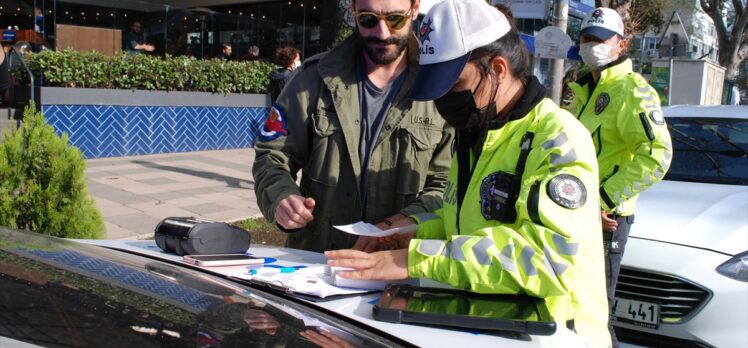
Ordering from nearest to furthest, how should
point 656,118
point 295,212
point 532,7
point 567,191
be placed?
point 567,191, point 295,212, point 656,118, point 532,7

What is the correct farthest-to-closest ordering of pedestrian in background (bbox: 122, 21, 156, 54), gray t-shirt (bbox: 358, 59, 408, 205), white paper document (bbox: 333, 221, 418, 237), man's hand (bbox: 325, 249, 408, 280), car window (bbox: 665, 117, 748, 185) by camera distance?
1. pedestrian in background (bbox: 122, 21, 156, 54)
2. car window (bbox: 665, 117, 748, 185)
3. gray t-shirt (bbox: 358, 59, 408, 205)
4. white paper document (bbox: 333, 221, 418, 237)
5. man's hand (bbox: 325, 249, 408, 280)

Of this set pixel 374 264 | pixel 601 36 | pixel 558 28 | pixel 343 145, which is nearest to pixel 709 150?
pixel 601 36

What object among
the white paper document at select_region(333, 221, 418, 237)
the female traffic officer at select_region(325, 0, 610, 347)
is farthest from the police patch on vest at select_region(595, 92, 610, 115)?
the white paper document at select_region(333, 221, 418, 237)

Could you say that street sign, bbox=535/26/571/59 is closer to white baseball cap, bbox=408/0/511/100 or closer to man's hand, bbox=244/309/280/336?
white baseball cap, bbox=408/0/511/100

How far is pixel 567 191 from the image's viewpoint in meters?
1.46

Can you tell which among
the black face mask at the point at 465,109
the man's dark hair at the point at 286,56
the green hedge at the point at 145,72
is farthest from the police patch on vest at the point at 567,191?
the green hedge at the point at 145,72

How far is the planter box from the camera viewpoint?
369 inches

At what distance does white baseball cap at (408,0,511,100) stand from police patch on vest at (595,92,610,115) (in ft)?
6.28

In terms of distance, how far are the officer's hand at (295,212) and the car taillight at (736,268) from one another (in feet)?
8.22

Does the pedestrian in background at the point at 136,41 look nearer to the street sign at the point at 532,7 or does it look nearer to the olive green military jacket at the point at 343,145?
the street sign at the point at 532,7

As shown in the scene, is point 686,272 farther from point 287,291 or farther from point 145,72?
point 145,72

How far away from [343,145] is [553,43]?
5.05m

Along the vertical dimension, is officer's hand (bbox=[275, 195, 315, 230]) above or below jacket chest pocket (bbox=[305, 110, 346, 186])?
below

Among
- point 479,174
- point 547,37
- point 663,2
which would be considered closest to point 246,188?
point 547,37
